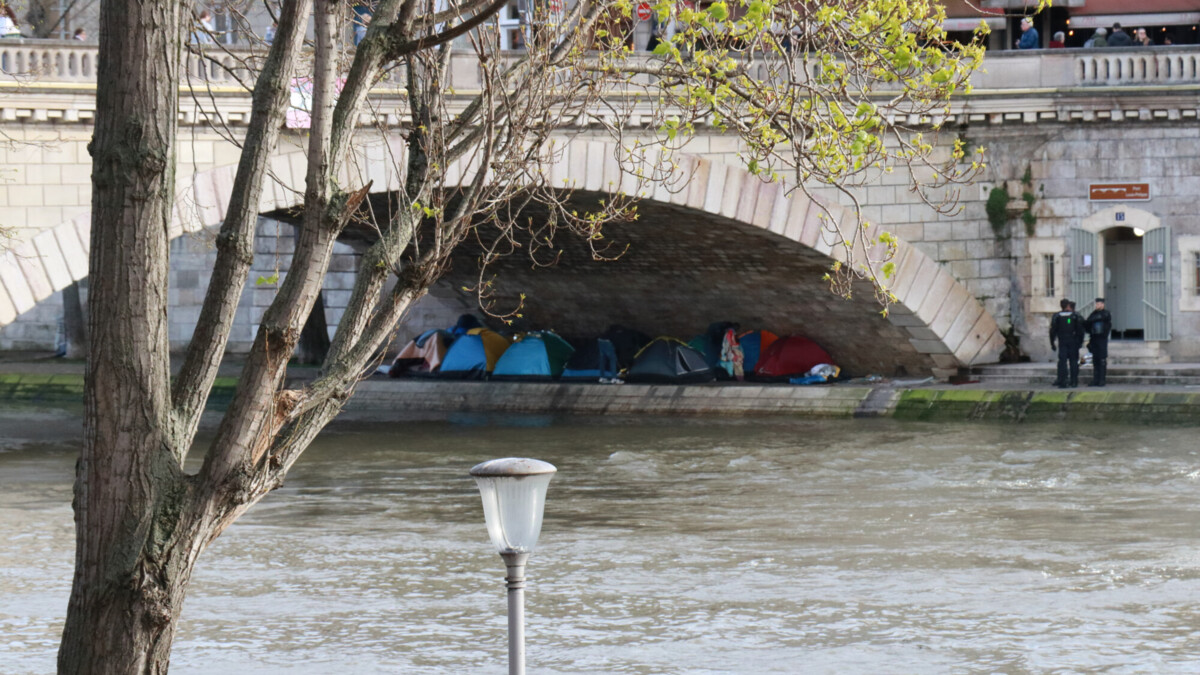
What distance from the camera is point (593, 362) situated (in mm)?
24812

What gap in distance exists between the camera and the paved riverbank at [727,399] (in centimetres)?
1903

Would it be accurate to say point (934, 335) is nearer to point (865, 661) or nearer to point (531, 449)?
point (531, 449)

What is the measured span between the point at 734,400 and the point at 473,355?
483 cm

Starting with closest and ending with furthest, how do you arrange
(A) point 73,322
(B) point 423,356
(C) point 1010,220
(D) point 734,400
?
(C) point 1010,220, (D) point 734,400, (B) point 423,356, (A) point 73,322

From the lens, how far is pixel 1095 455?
16.3 m

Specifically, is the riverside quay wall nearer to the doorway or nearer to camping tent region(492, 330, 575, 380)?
the doorway

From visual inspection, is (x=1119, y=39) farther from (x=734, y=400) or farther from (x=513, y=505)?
(x=513, y=505)

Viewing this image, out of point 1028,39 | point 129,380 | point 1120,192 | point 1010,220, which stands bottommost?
point 129,380

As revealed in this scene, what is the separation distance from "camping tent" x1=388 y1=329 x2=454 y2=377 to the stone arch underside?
125 cm

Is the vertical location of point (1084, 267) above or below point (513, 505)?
above

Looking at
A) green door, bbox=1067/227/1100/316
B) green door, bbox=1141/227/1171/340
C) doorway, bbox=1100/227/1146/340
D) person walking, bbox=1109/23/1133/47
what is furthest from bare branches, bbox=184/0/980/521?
person walking, bbox=1109/23/1133/47

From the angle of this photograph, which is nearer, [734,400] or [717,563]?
[717,563]

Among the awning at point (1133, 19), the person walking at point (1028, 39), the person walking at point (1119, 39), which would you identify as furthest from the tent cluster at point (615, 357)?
the awning at point (1133, 19)

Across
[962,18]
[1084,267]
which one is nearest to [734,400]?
[1084,267]
